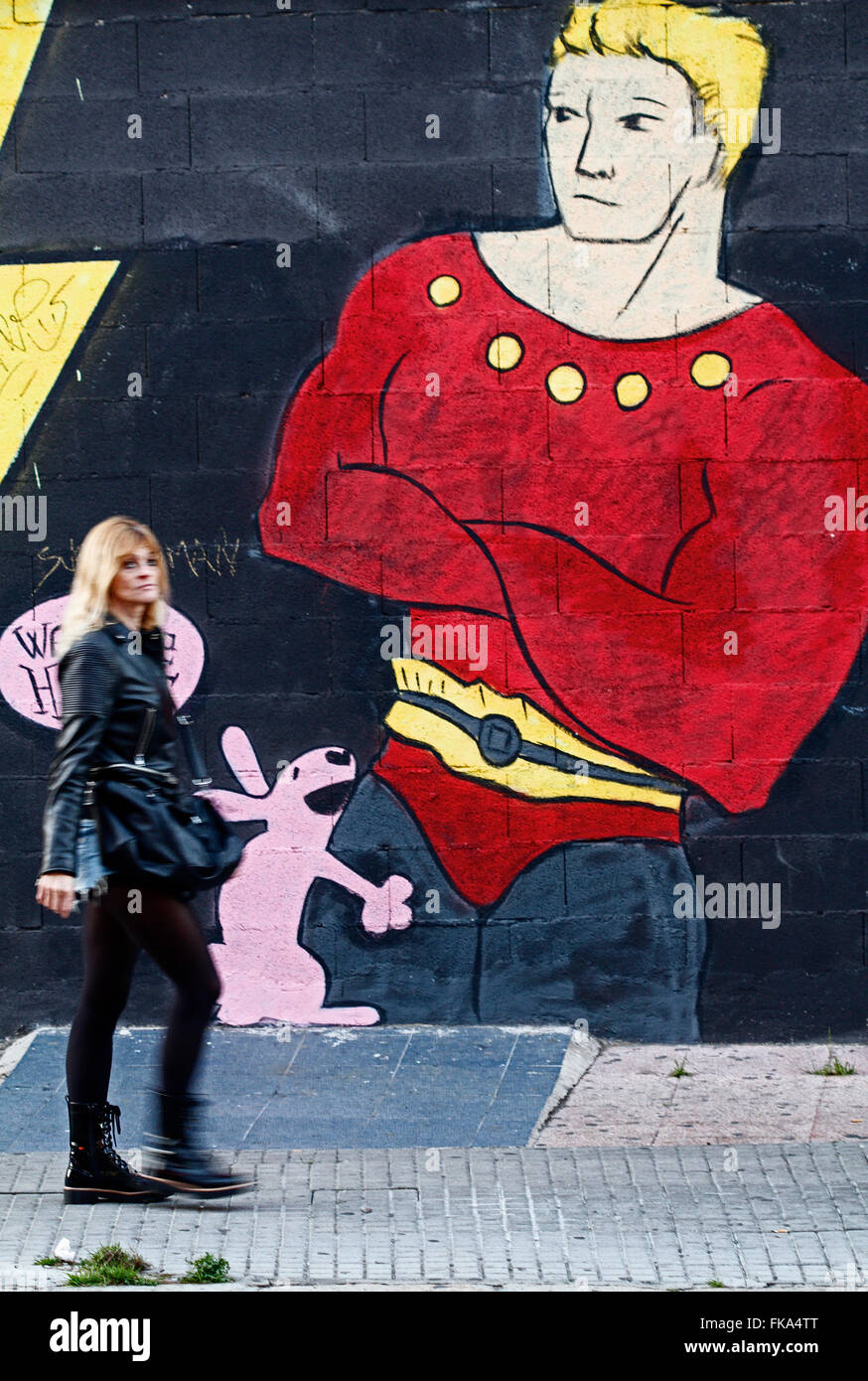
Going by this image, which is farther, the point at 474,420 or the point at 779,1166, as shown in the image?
the point at 474,420

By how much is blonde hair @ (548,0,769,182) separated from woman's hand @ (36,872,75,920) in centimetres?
354

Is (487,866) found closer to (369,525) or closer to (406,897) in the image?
(406,897)

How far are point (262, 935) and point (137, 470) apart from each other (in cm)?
179

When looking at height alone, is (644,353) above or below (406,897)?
above

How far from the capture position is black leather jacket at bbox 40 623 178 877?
4031 millimetres

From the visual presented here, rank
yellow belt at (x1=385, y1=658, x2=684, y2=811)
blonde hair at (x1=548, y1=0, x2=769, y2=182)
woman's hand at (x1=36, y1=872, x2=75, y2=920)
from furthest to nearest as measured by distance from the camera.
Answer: yellow belt at (x1=385, y1=658, x2=684, y2=811), blonde hair at (x1=548, y1=0, x2=769, y2=182), woman's hand at (x1=36, y1=872, x2=75, y2=920)

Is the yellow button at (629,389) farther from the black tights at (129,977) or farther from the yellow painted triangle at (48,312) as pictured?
the black tights at (129,977)

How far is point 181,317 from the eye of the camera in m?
5.80

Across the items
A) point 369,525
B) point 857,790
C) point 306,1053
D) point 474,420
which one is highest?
point 474,420

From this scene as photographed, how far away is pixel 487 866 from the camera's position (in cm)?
581

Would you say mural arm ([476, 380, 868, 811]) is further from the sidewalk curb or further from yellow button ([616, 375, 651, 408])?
the sidewalk curb

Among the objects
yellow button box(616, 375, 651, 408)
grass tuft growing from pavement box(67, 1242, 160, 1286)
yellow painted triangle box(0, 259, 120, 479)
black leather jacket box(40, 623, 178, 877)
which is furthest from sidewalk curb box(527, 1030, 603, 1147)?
A: yellow painted triangle box(0, 259, 120, 479)

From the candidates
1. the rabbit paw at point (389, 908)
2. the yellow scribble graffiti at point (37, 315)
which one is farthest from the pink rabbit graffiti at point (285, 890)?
the yellow scribble graffiti at point (37, 315)

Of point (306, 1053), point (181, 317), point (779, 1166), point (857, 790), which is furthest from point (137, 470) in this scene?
point (779, 1166)
